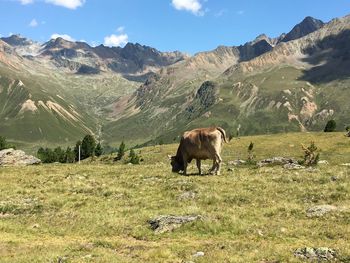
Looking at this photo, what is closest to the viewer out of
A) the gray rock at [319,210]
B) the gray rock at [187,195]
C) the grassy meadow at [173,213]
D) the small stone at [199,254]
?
the small stone at [199,254]

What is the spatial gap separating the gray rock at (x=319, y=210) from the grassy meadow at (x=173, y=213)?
14.9 inches

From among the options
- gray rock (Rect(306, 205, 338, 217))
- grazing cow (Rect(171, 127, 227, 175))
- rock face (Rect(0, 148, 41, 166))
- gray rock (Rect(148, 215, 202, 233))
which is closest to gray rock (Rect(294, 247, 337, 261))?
gray rock (Rect(306, 205, 338, 217))

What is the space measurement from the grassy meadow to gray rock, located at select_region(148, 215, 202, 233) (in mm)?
431

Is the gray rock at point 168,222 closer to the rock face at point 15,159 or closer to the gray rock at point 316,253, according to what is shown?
the gray rock at point 316,253

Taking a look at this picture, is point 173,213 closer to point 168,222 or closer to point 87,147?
point 168,222

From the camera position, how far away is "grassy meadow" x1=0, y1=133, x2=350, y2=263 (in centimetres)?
1973

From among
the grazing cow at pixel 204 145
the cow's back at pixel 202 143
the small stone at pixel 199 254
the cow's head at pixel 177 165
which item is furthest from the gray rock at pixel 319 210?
the cow's head at pixel 177 165

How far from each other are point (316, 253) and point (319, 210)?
7.31 m

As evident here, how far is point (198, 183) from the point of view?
34219mm

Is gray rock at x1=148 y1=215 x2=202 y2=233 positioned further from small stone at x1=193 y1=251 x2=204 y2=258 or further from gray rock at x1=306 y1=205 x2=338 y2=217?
gray rock at x1=306 y1=205 x2=338 y2=217


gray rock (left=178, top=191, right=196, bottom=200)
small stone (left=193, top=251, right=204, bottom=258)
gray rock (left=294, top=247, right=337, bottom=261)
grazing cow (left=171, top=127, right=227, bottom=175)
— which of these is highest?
grazing cow (left=171, top=127, right=227, bottom=175)

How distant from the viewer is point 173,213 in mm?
26438

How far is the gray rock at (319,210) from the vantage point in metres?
24.5

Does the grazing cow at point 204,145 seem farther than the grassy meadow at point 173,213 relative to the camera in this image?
Yes
